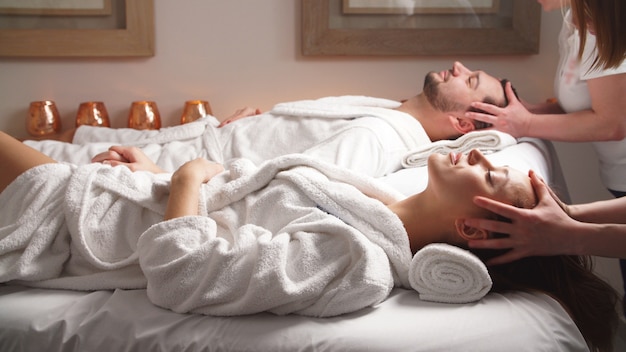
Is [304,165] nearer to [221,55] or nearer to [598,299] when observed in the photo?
[598,299]

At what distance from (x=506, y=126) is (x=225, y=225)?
1.17 meters

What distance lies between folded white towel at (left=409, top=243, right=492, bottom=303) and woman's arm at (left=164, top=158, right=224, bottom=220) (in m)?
0.50

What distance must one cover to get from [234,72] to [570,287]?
1908 millimetres

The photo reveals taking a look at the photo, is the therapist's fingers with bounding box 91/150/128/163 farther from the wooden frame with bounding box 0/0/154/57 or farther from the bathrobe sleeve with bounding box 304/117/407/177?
the wooden frame with bounding box 0/0/154/57

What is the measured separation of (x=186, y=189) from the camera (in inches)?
57.9

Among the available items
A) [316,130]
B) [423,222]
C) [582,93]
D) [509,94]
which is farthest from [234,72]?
[423,222]

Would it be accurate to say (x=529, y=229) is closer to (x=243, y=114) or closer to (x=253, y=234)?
(x=253, y=234)

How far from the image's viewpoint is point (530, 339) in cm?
117

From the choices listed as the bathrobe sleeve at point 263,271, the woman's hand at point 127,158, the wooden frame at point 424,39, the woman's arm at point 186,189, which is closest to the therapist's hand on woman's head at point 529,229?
the bathrobe sleeve at point 263,271

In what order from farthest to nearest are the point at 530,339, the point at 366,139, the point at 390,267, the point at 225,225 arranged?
the point at 366,139 < the point at 225,225 < the point at 390,267 < the point at 530,339

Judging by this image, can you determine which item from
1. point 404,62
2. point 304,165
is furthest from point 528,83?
point 304,165

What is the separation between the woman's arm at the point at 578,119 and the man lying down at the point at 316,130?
12 centimetres

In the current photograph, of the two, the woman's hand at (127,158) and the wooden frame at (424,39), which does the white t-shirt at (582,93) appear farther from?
the woman's hand at (127,158)

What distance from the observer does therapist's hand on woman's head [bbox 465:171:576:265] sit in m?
1.30
